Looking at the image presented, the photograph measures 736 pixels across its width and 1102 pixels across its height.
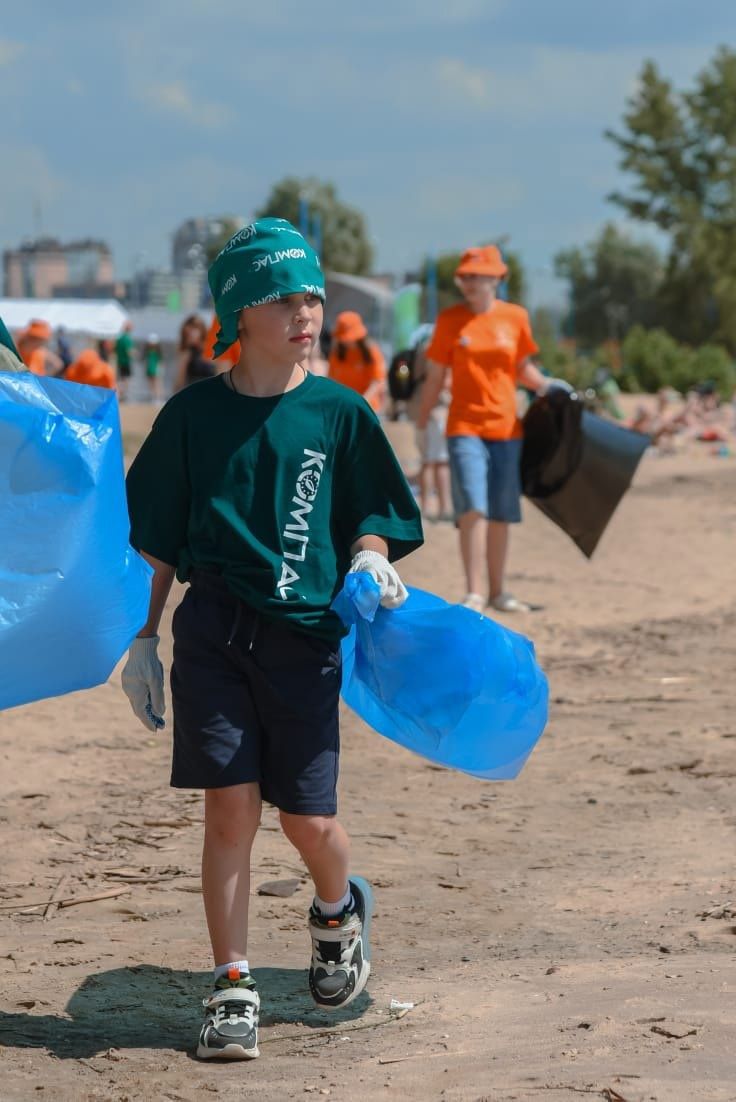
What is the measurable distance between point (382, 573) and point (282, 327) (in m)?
0.56

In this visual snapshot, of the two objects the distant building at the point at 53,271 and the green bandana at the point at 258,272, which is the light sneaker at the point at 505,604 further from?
the distant building at the point at 53,271

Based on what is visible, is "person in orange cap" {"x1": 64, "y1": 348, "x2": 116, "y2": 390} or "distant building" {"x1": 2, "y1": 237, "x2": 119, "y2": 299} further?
"distant building" {"x1": 2, "y1": 237, "x2": 119, "y2": 299}

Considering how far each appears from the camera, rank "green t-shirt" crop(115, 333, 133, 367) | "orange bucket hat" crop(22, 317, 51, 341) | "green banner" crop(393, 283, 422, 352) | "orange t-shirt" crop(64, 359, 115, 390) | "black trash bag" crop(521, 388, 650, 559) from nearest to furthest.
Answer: "black trash bag" crop(521, 388, 650, 559) < "orange bucket hat" crop(22, 317, 51, 341) < "orange t-shirt" crop(64, 359, 115, 390) < "green t-shirt" crop(115, 333, 133, 367) < "green banner" crop(393, 283, 422, 352)

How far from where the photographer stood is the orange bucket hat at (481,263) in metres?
8.66

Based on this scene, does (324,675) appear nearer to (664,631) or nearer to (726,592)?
(664,631)

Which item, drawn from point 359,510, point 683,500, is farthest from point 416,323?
point 359,510

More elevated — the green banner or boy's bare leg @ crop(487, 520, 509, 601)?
boy's bare leg @ crop(487, 520, 509, 601)

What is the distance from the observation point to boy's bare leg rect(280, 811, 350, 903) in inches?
137

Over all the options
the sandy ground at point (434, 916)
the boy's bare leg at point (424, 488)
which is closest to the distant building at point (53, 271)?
the boy's bare leg at point (424, 488)

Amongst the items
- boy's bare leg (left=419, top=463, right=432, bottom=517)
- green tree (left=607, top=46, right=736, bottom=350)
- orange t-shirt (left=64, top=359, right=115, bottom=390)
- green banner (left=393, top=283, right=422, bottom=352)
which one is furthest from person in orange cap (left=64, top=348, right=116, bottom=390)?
green tree (left=607, top=46, right=736, bottom=350)

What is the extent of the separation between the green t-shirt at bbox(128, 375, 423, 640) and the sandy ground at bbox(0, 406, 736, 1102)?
0.91m

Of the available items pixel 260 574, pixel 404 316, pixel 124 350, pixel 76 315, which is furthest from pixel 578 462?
pixel 76 315

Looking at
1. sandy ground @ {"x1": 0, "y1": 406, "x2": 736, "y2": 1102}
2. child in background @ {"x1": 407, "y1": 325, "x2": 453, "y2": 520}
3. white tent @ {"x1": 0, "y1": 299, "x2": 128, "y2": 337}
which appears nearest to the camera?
sandy ground @ {"x1": 0, "y1": 406, "x2": 736, "y2": 1102}

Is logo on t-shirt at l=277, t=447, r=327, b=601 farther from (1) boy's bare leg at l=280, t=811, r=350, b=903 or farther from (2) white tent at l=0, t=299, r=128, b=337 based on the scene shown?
(2) white tent at l=0, t=299, r=128, b=337
